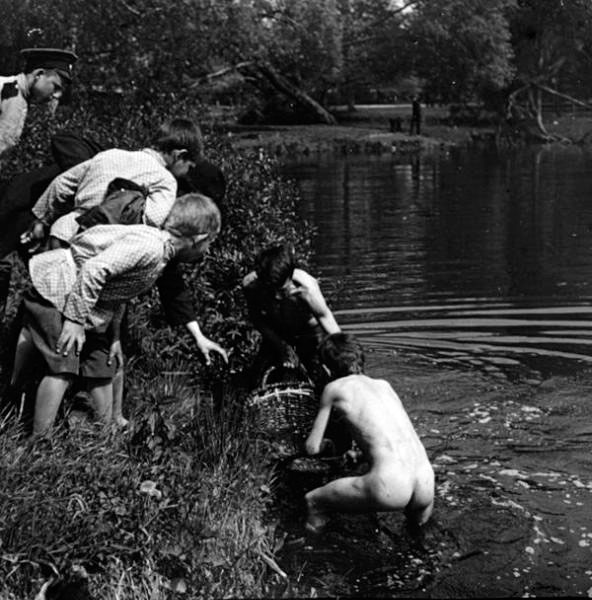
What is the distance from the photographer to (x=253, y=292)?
26.6 feet

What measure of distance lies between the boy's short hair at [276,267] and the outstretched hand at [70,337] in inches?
78.4

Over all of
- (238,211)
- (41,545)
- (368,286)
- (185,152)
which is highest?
(185,152)

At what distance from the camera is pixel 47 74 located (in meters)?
6.70

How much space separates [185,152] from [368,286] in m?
8.47

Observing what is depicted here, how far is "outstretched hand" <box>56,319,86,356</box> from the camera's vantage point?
17.7 ft

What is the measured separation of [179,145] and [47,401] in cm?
187

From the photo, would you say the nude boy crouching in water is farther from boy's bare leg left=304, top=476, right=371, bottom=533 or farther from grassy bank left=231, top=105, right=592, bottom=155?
grassy bank left=231, top=105, right=592, bottom=155

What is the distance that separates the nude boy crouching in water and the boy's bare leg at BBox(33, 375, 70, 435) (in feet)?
4.89

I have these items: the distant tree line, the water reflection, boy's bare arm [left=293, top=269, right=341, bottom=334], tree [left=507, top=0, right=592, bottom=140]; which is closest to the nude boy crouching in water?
boy's bare arm [left=293, top=269, right=341, bottom=334]

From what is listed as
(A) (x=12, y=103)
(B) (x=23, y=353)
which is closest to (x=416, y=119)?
(A) (x=12, y=103)

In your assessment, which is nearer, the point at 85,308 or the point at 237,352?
the point at 85,308

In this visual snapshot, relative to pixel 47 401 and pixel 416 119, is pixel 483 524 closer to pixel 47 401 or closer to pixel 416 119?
pixel 47 401

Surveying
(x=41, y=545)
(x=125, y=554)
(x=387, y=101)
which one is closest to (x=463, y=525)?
(x=125, y=554)

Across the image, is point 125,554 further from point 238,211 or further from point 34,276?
point 238,211
